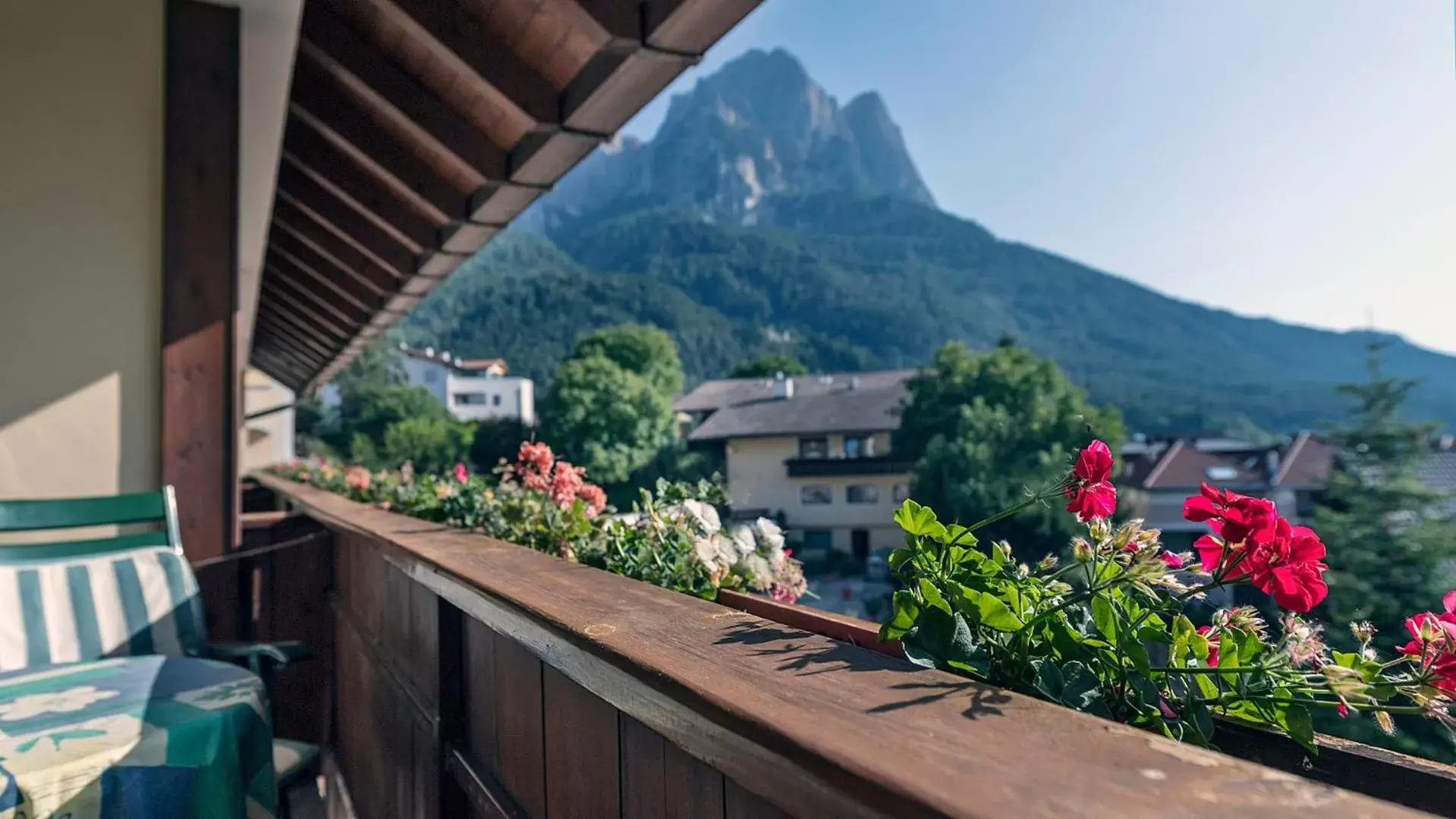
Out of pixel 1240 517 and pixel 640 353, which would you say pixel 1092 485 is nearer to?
pixel 1240 517

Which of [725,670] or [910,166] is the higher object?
[910,166]

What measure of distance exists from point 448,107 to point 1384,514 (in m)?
21.4

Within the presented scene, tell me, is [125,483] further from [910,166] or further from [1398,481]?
[910,166]

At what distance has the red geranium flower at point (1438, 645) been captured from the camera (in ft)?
1.75

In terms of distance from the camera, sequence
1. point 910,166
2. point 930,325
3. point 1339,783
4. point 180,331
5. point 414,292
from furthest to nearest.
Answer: point 910,166, point 930,325, point 414,292, point 180,331, point 1339,783

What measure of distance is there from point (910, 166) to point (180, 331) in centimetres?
14347

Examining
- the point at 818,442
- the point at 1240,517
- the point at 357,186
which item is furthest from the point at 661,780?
the point at 818,442

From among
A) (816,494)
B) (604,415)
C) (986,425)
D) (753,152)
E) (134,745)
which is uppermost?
(753,152)

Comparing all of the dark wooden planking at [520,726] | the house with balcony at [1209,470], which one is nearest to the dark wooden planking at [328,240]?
the dark wooden planking at [520,726]

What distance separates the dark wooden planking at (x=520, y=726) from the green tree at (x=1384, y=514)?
19.1m

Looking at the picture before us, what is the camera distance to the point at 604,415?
135 feet

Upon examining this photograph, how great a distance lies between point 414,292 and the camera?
4.01 metres

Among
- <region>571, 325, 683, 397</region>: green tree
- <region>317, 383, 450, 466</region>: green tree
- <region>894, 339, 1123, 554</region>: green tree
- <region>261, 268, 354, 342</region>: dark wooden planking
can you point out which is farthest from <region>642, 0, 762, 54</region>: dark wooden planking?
<region>571, 325, 683, 397</region>: green tree

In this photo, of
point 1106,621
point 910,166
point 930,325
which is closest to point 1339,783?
point 1106,621
